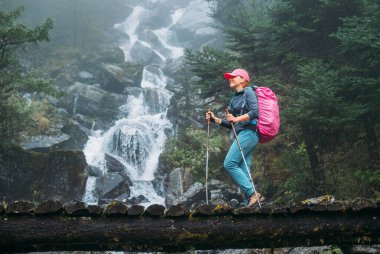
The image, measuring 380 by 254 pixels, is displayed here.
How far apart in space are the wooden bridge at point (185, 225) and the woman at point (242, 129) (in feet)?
3.16

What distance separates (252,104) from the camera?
570cm

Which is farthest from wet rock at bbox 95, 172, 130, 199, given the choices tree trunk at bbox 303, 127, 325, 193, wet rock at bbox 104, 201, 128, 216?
wet rock at bbox 104, 201, 128, 216

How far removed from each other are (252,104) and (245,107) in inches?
8.3

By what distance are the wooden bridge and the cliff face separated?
43.1 feet

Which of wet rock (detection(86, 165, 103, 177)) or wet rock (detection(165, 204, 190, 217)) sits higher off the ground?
wet rock (detection(165, 204, 190, 217))

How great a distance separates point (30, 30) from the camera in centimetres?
1443

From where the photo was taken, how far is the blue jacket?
569 centimetres

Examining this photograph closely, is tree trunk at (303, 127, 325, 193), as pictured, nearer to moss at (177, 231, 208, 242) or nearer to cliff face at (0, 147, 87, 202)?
moss at (177, 231, 208, 242)

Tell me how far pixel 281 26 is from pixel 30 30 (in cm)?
970

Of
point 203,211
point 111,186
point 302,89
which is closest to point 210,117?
point 203,211

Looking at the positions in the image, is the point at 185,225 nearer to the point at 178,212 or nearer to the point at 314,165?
the point at 178,212

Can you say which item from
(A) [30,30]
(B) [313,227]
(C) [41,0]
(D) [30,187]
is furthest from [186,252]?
(C) [41,0]

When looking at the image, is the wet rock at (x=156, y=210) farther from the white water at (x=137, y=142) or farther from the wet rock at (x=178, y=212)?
the white water at (x=137, y=142)

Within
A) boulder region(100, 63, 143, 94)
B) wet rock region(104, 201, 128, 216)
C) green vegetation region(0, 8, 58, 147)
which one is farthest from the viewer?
boulder region(100, 63, 143, 94)
